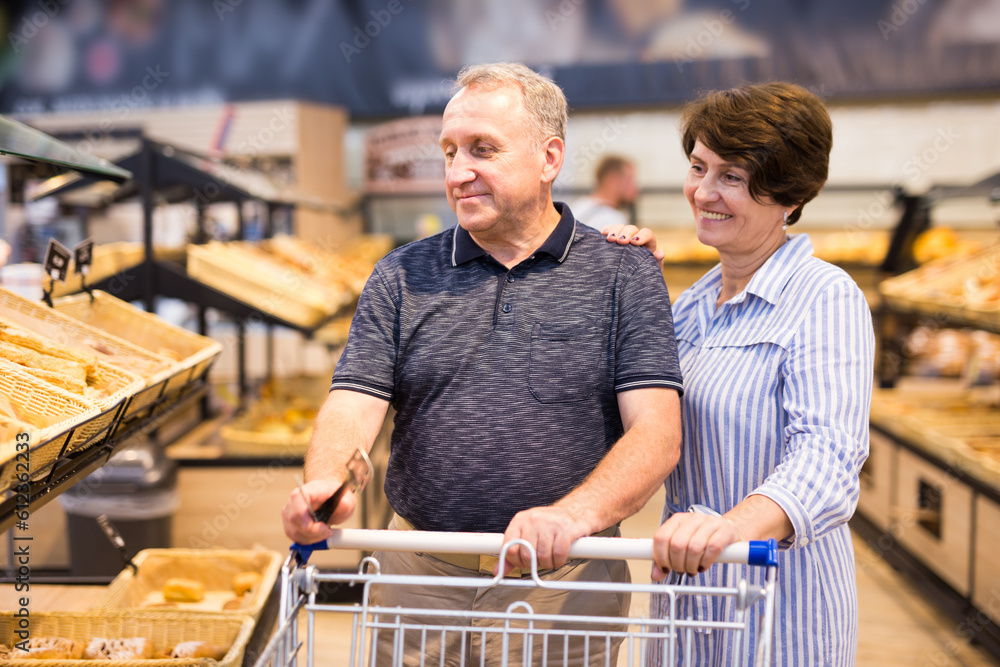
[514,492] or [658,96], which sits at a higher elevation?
[658,96]

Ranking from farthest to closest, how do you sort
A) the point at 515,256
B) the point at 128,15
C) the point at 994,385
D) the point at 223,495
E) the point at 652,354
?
the point at 128,15, the point at 994,385, the point at 223,495, the point at 515,256, the point at 652,354

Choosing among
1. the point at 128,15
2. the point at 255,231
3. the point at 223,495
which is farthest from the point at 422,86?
the point at 223,495

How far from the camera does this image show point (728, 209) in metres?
1.58

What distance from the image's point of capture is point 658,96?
24.5 feet

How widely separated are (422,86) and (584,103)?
1.50 m

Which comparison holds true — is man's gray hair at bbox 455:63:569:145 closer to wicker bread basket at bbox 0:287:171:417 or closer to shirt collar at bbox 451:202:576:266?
shirt collar at bbox 451:202:576:266

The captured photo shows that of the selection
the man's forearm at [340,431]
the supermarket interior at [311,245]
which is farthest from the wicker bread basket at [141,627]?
the man's forearm at [340,431]

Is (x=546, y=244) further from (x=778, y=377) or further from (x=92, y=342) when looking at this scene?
(x=92, y=342)

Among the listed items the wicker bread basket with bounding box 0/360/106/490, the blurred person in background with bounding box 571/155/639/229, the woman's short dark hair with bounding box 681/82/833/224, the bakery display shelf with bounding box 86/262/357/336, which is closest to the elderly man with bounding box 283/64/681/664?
the woman's short dark hair with bounding box 681/82/833/224

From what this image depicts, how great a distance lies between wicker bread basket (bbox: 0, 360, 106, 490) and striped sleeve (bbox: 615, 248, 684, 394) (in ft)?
3.42

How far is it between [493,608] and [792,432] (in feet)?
1.99

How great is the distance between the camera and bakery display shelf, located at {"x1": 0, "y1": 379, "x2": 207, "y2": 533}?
4.96ft

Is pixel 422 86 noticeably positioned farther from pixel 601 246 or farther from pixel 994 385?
pixel 601 246

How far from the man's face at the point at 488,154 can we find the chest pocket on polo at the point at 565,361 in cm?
23
